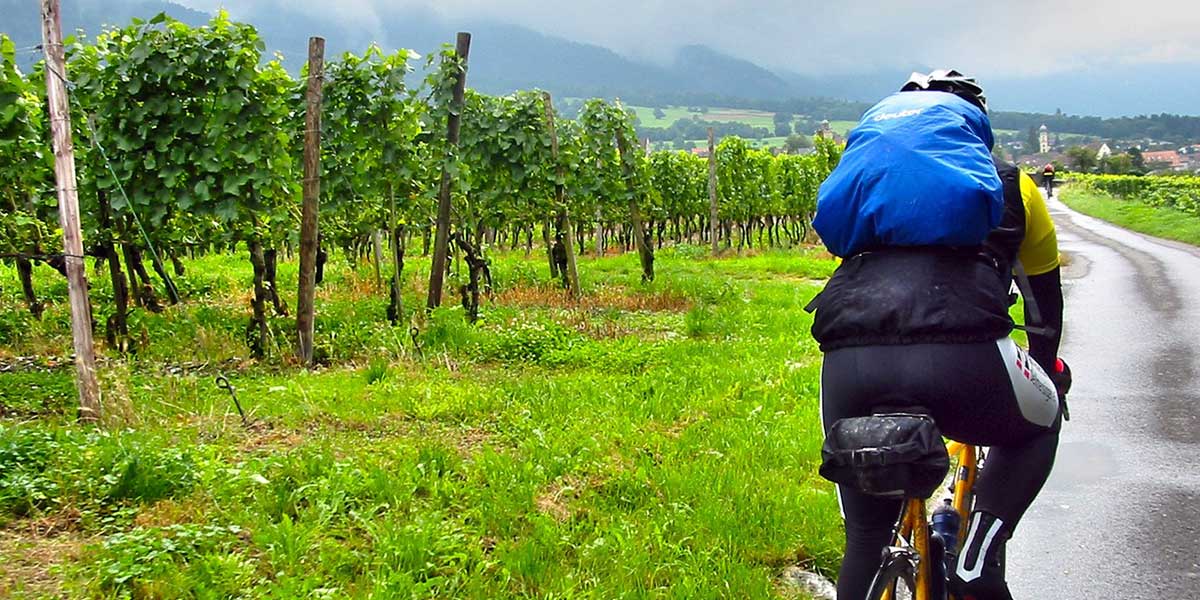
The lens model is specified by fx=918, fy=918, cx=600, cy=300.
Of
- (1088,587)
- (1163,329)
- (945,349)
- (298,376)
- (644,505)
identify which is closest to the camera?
(945,349)

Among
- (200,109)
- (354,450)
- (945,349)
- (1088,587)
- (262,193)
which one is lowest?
(1088,587)

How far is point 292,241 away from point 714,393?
4.99 m

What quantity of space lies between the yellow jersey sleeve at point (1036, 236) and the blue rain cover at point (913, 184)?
34 cm

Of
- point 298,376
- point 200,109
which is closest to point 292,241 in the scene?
point 200,109

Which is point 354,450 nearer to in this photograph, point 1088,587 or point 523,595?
point 523,595

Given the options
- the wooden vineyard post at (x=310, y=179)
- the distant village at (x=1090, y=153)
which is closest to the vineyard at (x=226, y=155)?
→ the wooden vineyard post at (x=310, y=179)

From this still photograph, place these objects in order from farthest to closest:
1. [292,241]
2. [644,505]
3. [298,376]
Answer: [292,241]
[298,376]
[644,505]

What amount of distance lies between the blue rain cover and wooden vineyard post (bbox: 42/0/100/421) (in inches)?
193

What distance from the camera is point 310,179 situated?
789 centimetres

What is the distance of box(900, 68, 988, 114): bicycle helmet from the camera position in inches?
108

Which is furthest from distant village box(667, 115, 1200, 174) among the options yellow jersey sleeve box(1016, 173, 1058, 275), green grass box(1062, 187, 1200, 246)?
yellow jersey sleeve box(1016, 173, 1058, 275)

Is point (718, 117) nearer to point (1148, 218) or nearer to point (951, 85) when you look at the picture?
point (1148, 218)

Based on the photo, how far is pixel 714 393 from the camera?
7.24 meters

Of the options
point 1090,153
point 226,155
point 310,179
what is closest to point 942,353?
point 310,179
